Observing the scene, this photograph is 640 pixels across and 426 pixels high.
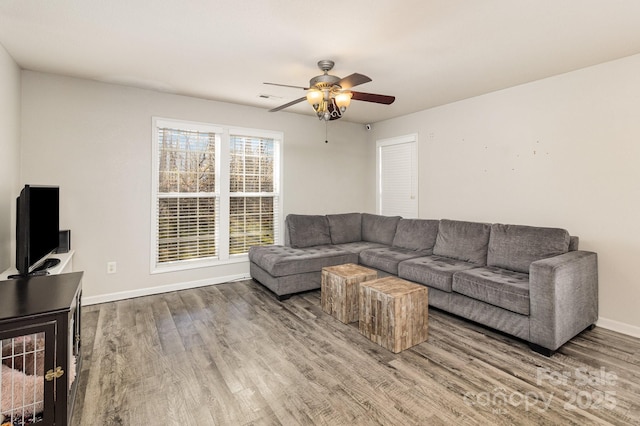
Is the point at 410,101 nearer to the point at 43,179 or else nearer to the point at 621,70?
the point at 621,70

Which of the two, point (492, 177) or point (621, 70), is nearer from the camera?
point (621, 70)

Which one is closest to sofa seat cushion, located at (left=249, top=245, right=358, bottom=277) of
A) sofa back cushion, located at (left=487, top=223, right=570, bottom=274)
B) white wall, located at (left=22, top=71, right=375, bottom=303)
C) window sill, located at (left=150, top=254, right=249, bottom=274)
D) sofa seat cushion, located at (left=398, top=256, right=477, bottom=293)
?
window sill, located at (left=150, top=254, right=249, bottom=274)

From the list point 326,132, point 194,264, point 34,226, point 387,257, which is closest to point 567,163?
point 387,257

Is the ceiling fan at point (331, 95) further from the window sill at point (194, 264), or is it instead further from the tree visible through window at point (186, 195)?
the window sill at point (194, 264)

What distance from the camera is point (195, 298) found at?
3877 millimetres

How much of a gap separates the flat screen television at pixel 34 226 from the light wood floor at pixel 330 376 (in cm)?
89

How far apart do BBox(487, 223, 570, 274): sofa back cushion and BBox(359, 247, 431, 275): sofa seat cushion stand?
916 mm

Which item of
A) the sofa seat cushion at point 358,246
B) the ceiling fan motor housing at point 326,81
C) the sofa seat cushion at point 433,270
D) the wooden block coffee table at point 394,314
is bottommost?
the wooden block coffee table at point 394,314

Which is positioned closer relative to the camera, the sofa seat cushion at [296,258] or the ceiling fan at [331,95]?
the ceiling fan at [331,95]

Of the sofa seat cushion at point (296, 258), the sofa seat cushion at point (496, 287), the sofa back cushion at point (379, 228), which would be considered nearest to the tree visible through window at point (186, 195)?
the sofa seat cushion at point (296, 258)

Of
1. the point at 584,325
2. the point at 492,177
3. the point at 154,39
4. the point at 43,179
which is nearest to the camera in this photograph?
the point at 154,39

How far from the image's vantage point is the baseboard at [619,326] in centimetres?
288

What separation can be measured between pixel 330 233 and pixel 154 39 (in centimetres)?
340

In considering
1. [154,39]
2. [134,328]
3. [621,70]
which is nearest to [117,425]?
[134,328]
